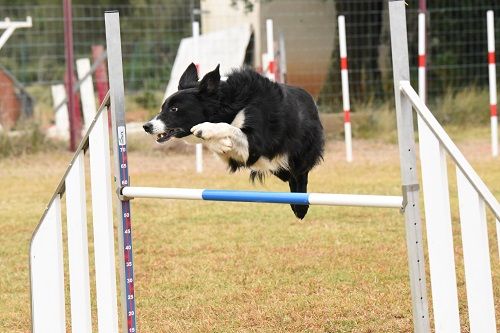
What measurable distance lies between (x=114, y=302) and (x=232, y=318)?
112 cm

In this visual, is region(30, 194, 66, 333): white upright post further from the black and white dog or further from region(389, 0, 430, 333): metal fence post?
region(389, 0, 430, 333): metal fence post

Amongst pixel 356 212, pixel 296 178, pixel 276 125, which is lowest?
pixel 356 212

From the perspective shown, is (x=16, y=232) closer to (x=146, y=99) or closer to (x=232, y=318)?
(x=232, y=318)

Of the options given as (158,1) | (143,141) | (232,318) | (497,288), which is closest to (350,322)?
(232,318)

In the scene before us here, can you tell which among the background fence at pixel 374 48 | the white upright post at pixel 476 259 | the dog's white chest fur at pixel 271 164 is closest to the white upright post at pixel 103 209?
the dog's white chest fur at pixel 271 164

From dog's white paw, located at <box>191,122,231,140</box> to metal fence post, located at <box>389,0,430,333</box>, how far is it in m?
0.98

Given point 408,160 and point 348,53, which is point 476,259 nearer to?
point 408,160

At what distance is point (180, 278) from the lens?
19.5 ft

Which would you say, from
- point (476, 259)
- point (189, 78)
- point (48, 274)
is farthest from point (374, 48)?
point (476, 259)

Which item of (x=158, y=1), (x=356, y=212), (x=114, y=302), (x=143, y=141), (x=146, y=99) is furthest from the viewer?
(x=158, y=1)

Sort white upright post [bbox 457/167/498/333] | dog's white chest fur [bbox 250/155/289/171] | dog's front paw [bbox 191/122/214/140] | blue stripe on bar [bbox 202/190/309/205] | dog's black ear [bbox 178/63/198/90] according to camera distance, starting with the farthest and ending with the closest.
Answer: dog's black ear [bbox 178/63/198/90]
dog's white chest fur [bbox 250/155/289/171]
dog's front paw [bbox 191/122/214/140]
blue stripe on bar [bbox 202/190/309/205]
white upright post [bbox 457/167/498/333]

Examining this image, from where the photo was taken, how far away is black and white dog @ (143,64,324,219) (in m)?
4.11

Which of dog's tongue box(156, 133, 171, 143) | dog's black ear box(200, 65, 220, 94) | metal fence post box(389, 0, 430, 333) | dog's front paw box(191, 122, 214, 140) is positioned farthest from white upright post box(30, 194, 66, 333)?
metal fence post box(389, 0, 430, 333)

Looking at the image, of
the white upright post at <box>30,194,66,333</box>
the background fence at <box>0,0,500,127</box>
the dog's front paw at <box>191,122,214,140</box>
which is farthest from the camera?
the background fence at <box>0,0,500,127</box>
